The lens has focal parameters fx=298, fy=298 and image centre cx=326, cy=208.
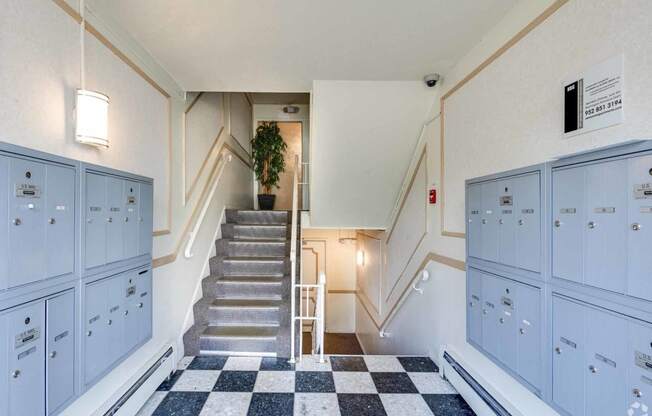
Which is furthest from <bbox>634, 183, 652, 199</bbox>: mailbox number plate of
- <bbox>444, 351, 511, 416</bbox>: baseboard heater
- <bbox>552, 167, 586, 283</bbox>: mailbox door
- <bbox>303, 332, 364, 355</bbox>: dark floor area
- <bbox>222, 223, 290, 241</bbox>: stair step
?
<bbox>303, 332, 364, 355</bbox>: dark floor area

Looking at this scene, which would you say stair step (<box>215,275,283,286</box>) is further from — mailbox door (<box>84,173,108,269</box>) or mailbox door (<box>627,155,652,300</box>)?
mailbox door (<box>627,155,652,300</box>)

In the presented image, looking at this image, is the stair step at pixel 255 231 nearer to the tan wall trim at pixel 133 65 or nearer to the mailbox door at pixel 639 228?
the tan wall trim at pixel 133 65

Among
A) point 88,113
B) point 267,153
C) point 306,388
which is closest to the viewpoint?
point 88,113

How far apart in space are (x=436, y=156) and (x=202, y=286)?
2.63 meters

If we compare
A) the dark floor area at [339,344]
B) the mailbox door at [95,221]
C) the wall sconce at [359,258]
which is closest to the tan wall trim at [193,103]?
the mailbox door at [95,221]

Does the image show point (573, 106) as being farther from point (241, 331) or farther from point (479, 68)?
point (241, 331)

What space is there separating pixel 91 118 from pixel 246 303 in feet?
6.84

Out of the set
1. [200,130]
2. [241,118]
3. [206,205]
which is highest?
[241,118]

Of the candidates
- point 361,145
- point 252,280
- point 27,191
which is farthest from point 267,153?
point 27,191

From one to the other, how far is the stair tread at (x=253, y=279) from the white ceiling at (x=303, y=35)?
1.95 metres

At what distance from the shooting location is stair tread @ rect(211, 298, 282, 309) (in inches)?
114

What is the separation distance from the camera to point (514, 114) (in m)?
1.64

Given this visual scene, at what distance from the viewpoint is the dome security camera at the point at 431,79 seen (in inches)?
97.4

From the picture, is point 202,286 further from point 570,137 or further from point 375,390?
point 570,137
